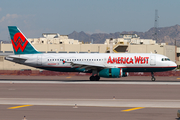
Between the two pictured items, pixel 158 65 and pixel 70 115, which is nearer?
pixel 70 115

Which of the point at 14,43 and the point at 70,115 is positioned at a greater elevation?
the point at 14,43

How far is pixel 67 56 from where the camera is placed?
50.9 meters

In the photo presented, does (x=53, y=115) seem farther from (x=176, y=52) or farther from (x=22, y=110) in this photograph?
(x=176, y=52)

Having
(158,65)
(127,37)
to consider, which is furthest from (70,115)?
(127,37)

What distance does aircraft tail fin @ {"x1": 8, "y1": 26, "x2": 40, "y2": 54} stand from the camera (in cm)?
5200

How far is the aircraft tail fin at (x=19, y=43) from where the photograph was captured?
52000 millimetres

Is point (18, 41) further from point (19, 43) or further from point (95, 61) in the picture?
point (95, 61)

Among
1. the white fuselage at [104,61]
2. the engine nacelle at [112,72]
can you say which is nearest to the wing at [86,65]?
the white fuselage at [104,61]

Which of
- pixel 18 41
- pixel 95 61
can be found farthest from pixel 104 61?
pixel 18 41

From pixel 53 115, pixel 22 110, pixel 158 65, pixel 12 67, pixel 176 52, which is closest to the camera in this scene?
pixel 53 115

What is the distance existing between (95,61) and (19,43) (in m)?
14.9

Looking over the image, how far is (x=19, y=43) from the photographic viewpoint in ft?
172

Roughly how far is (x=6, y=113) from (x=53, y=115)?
3136mm

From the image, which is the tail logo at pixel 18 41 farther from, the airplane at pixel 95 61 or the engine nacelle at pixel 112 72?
the engine nacelle at pixel 112 72
